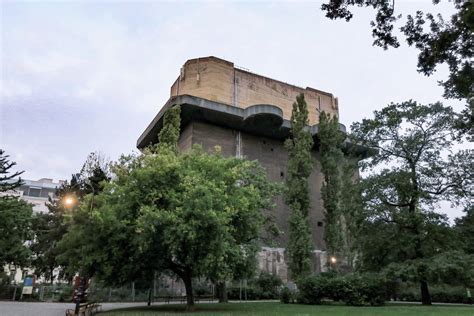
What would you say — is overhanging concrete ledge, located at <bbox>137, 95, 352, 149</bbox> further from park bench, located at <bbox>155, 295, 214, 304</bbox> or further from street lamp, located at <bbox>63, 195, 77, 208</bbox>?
street lamp, located at <bbox>63, 195, 77, 208</bbox>

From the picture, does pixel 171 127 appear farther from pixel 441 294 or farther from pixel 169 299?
pixel 441 294

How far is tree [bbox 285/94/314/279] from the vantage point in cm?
3117

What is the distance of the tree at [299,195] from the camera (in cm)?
3117

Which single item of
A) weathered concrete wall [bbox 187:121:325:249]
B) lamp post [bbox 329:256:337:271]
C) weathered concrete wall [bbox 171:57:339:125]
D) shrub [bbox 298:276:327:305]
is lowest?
shrub [bbox 298:276:327:305]

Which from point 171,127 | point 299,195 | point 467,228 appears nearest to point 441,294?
point 467,228

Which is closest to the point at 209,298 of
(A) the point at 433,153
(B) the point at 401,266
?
(B) the point at 401,266

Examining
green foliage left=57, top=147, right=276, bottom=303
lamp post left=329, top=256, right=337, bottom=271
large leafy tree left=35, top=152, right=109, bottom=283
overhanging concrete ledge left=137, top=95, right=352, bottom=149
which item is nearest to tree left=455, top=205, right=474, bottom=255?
lamp post left=329, top=256, right=337, bottom=271

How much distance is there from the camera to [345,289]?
71.5ft

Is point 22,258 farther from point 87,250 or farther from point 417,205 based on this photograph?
point 417,205

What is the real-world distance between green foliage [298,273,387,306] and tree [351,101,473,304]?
3.43m

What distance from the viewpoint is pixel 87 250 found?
58.9ft

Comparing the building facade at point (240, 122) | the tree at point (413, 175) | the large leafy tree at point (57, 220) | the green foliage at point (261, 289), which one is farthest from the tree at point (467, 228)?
the large leafy tree at point (57, 220)

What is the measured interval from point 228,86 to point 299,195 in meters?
16.8

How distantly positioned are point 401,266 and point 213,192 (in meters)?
12.5
